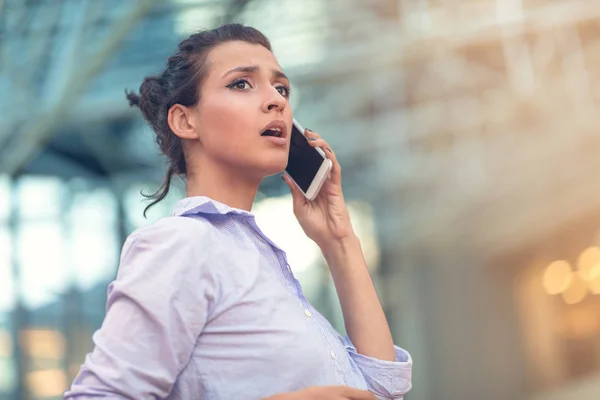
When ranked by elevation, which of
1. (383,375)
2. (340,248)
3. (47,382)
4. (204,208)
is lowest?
(47,382)

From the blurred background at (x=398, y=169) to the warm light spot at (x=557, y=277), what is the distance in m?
0.04

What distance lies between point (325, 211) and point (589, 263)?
10.2 metres

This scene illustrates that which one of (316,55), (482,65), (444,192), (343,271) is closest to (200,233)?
(343,271)

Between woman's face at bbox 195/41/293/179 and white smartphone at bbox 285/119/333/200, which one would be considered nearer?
woman's face at bbox 195/41/293/179

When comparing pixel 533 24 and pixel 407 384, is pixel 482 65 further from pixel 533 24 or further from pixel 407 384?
pixel 407 384

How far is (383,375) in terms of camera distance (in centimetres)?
150

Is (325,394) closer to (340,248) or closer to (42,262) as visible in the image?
(340,248)

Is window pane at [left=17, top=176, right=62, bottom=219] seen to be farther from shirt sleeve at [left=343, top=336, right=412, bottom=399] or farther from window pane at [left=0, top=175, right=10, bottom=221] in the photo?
shirt sleeve at [left=343, top=336, right=412, bottom=399]

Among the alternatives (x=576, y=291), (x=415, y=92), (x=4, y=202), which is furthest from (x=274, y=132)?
(x=4, y=202)

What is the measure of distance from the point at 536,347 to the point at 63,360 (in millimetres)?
9793

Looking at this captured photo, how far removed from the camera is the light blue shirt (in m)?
1.13

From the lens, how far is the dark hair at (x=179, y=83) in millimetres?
1555

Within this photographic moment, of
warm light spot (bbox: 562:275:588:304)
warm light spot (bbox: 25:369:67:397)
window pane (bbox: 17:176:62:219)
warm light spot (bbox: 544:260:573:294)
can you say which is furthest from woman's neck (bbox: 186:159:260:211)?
window pane (bbox: 17:176:62:219)

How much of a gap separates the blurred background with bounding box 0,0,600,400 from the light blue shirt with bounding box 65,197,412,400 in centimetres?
690
